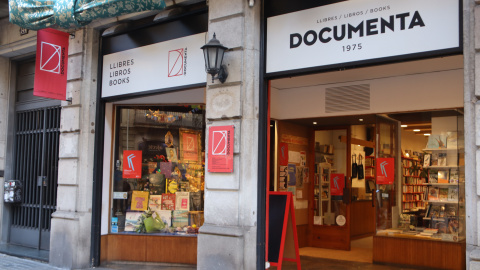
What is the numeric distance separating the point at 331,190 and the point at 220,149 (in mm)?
5803

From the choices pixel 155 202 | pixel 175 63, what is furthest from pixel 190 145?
pixel 175 63

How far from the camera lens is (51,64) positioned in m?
9.41

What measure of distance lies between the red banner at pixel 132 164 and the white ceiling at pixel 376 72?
317 centimetres

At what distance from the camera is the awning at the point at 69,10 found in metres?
7.54

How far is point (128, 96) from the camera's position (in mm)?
8953

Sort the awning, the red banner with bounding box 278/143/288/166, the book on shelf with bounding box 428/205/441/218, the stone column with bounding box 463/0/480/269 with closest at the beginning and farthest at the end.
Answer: the stone column with bounding box 463/0/480/269, the awning, the book on shelf with bounding box 428/205/441/218, the red banner with bounding box 278/143/288/166

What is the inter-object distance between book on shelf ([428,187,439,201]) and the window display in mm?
4515

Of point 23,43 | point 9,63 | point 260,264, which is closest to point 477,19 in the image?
point 260,264

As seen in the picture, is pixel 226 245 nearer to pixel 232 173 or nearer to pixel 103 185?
pixel 232 173

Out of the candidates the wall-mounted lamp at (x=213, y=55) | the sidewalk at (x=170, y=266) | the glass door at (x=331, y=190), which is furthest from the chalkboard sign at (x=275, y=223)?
the glass door at (x=331, y=190)

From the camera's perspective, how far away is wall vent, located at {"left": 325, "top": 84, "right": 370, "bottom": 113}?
9590 mm

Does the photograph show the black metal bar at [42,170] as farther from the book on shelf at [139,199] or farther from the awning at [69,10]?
the awning at [69,10]

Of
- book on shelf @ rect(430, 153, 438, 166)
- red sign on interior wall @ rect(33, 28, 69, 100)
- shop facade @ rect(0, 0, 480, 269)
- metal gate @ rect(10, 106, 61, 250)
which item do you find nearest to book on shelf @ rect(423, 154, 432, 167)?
book on shelf @ rect(430, 153, 438, 166)

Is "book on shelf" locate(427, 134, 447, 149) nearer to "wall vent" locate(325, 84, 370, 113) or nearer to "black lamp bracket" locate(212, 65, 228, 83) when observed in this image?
"wall vent" locate(325, 84, 370, 113)
